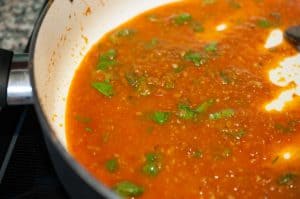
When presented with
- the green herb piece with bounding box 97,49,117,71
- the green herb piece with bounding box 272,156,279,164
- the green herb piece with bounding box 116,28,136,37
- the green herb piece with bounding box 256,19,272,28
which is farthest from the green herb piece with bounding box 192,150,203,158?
the green herb piece with bounding box 256,19,272,28

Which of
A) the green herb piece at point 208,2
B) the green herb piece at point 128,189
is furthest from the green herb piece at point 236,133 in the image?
the green herb piece at point 208,2

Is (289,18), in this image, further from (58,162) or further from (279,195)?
(58,162)

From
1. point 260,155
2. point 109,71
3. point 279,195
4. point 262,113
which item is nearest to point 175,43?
point 109,71

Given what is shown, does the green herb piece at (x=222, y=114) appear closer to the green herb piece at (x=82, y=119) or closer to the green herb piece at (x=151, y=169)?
the green herb piece at (x=151, y=169)

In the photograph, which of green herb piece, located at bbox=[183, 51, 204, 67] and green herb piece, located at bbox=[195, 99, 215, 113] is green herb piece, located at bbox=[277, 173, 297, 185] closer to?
green herb piece, located at bbox=[195, 99, 215, 113]

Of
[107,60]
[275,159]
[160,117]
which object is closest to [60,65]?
[107,60]

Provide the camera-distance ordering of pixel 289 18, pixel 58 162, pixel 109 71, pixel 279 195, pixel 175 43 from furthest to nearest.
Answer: pixel 289 18 → pixel 175 43 → pixel 109 71 → pixel 279 195 → pixel 58 162

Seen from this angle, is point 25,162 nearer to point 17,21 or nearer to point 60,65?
point 60,65
